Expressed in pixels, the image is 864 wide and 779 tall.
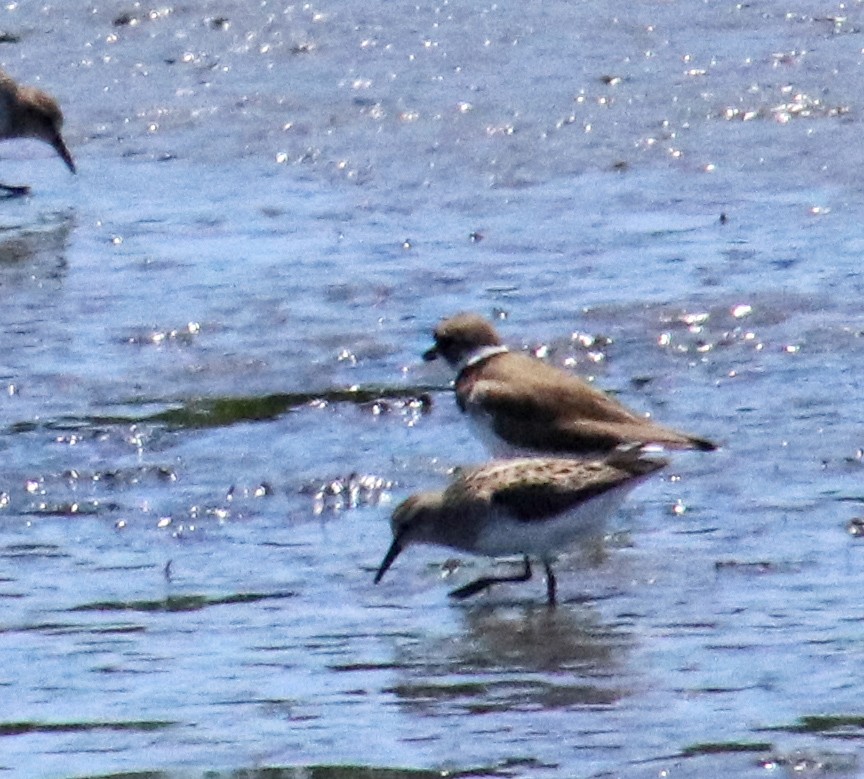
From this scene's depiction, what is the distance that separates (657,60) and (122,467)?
6509 millimetres

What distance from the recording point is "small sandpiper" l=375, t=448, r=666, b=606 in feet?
26.6

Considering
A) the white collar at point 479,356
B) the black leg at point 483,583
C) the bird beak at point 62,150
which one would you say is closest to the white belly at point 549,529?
the black leg at point 483,583

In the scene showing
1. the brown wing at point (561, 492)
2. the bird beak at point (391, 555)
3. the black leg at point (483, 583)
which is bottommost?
the black leg at point (483, 583)

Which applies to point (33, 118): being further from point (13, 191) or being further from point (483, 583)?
point (483, 583)

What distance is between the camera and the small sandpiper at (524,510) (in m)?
8.10

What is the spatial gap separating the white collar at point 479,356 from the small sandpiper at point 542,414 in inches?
0.4

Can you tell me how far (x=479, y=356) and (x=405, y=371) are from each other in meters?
1.06

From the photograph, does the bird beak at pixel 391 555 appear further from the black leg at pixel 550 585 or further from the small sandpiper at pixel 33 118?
the small sandpiper at pixel 33 118

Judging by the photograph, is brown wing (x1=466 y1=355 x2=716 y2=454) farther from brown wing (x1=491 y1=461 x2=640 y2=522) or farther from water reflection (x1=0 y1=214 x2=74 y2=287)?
water reflection (x1=0 y1=214 x2=74 y2=287)

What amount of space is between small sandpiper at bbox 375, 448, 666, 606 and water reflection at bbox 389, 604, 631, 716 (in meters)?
0.22

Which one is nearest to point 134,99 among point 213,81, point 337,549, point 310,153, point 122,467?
point 213,81

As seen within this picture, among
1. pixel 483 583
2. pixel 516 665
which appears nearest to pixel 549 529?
pixel 483 583

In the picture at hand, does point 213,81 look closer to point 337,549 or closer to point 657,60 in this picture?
point 657,60

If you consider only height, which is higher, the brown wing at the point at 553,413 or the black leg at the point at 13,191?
the black leg at the point at 13,191
